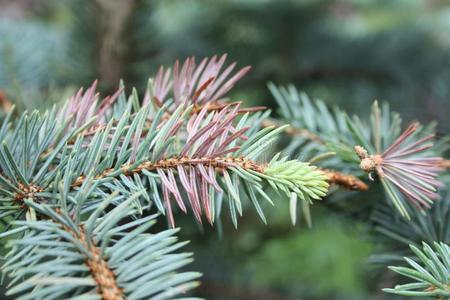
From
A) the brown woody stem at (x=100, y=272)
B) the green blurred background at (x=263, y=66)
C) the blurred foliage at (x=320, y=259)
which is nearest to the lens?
the brown woody stem at (x=100, y=272)

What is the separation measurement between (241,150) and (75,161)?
8 cm

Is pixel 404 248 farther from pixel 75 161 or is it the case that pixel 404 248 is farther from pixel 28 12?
pixel 28 12

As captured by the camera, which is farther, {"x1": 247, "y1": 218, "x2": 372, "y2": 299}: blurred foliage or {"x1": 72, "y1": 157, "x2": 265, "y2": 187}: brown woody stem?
{"x1": 247, "y1": 218, "x2": 372, "y2": 299}: blurred foliage

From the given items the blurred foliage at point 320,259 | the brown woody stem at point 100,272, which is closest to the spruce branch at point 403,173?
the brown woody stem at point 100,272

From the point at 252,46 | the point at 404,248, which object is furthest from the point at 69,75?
the point at 404,248

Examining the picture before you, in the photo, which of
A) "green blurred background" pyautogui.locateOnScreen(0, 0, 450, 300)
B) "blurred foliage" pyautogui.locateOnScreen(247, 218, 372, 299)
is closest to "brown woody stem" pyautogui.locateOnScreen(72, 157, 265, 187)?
"green blurred background" pyautogui.locateOnScreen(0, 0, 450, 300)

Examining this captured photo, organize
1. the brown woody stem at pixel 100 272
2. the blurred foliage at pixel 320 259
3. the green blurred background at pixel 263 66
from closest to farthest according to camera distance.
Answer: the brown woody stem at pixel 100 272 < the green blurred background at pixel 263 66 < the blurred foliage at pixel 320 259

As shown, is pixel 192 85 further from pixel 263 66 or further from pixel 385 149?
pixel 263 66

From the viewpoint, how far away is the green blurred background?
0.47 metres

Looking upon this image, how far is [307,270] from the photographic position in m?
0.78

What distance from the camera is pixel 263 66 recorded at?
672 mm

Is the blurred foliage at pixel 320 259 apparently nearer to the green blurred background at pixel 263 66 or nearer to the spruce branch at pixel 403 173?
the green blurred background at pixel 263 66

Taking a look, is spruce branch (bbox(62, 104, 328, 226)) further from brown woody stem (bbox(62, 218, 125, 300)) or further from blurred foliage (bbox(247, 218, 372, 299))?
blurred foliage (bbox(247, 218, 372, 299))

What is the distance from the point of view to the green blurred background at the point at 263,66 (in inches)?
18.6
